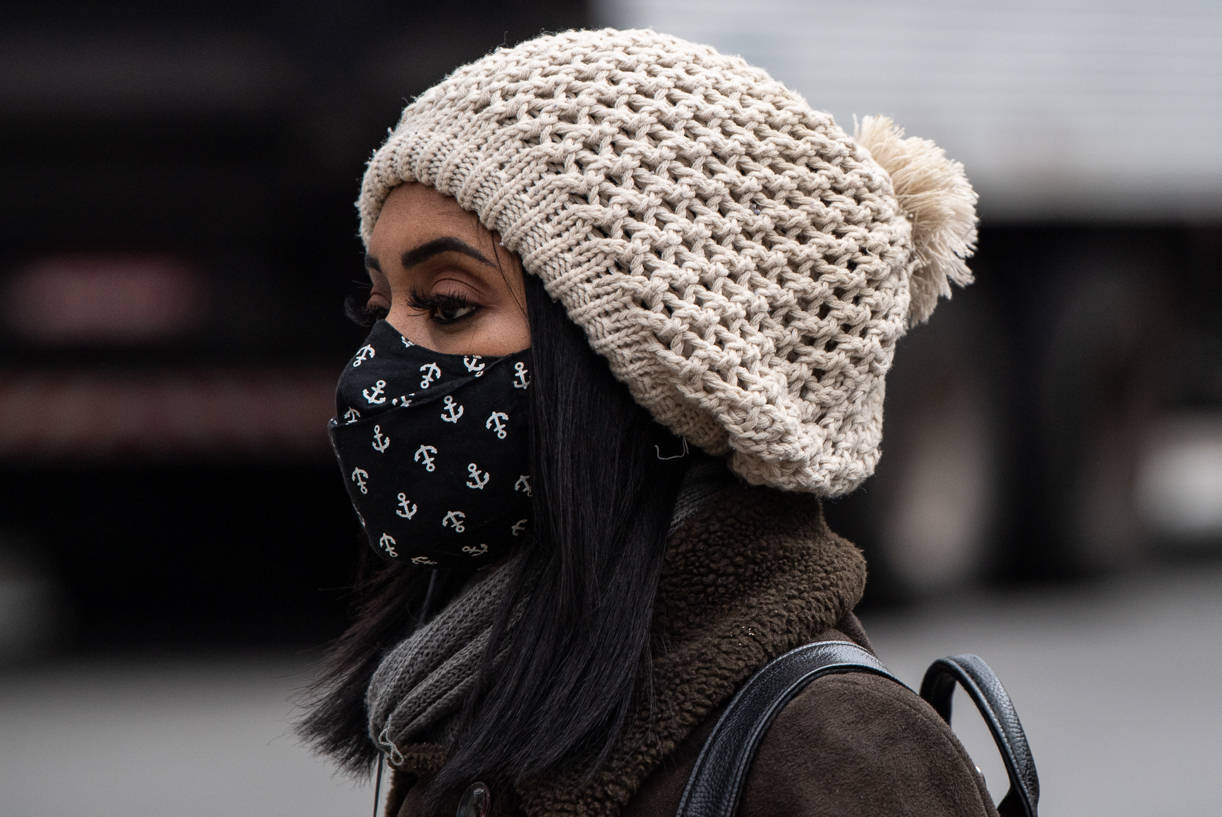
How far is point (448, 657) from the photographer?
1654 millimetres

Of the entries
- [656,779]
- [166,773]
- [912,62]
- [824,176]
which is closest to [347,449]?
[656,779]

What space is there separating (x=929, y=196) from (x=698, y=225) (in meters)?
0.36

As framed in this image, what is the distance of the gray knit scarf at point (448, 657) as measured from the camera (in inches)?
63.2

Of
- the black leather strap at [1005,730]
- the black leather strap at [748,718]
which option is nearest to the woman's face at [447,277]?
the black leather strap at [748,718]

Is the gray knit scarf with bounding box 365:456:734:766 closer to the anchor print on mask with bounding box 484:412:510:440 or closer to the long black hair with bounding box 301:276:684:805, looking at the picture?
the long black hair with bounding box 301:276:684:805

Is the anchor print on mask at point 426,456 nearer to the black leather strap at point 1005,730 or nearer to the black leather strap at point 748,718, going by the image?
the black leather strap at point 748,718

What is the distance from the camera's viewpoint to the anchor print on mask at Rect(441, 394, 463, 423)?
1.60 m

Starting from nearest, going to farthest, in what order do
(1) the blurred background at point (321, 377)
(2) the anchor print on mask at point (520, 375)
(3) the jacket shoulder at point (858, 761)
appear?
(3) the jacket shoulder at point (858, 761) → (2) the anchor print on mask at point (520, 375) → (1) the blurred background at point (321, 377)

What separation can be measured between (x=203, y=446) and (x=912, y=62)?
13.7 ft

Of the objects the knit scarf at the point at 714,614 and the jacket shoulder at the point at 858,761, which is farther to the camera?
the knit scarf at the point at 714,614

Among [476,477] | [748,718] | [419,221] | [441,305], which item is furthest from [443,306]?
[748,718]

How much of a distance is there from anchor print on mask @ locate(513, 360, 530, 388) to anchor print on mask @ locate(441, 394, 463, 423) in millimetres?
79

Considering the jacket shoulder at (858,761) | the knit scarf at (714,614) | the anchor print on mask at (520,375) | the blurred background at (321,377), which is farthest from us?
the blurred background at (321,377)

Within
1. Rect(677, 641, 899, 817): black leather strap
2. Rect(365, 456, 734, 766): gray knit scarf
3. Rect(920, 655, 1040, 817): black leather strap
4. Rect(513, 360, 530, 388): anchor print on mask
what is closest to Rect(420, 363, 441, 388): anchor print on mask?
Rect(513, 360, 530, 388): anchor print on mask
